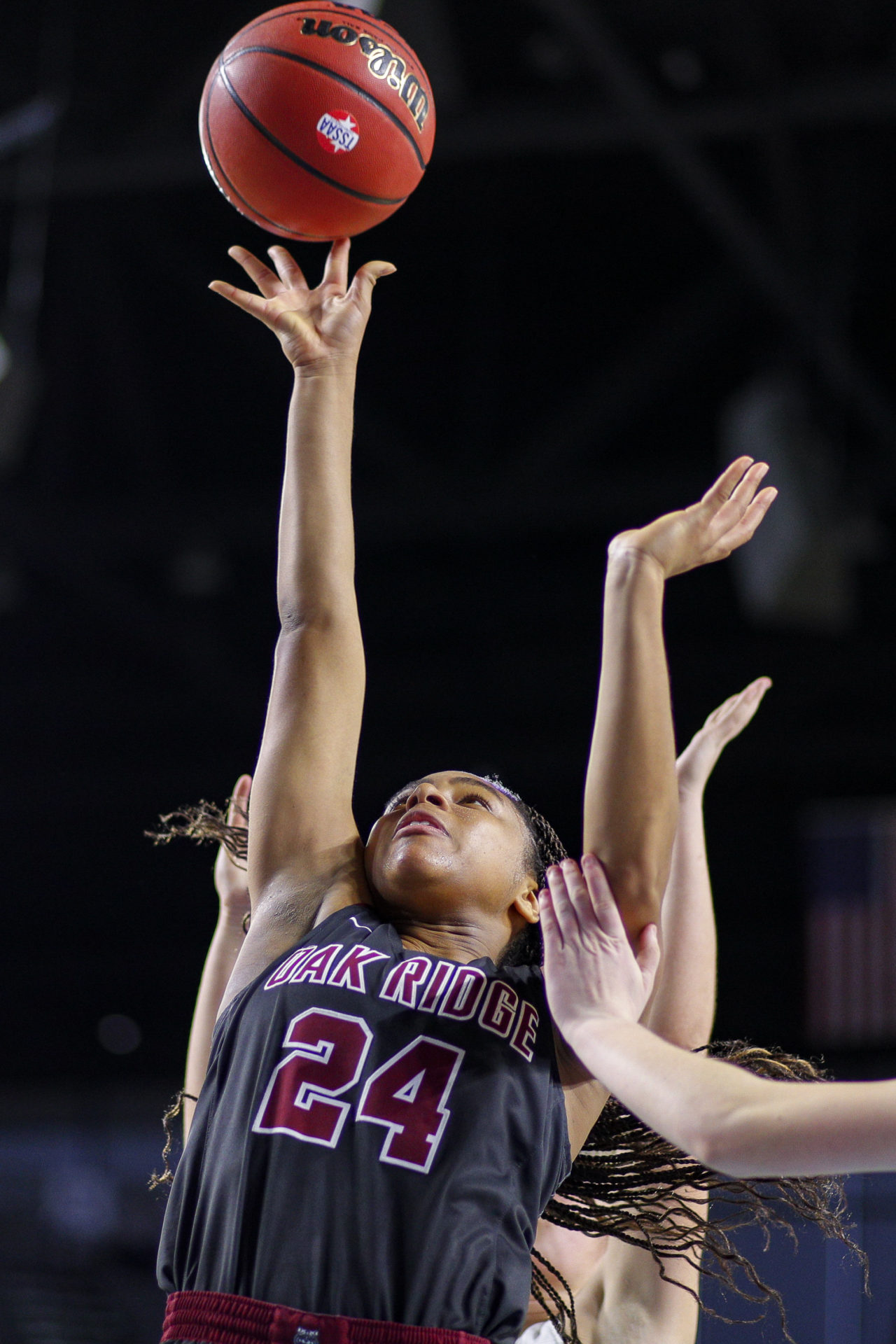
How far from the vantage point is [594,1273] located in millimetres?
2789

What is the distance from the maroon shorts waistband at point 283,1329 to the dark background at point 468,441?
430 cm

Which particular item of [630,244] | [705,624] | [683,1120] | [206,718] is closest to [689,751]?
[683,1120]

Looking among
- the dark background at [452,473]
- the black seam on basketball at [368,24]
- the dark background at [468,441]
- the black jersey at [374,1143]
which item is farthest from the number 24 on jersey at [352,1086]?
the dark background at [468,441]

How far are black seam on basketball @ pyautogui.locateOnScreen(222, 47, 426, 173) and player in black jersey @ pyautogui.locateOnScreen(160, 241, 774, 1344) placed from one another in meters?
0.44

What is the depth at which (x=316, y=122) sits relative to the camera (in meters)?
2.59

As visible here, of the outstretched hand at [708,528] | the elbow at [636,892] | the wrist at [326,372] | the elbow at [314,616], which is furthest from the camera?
the wrist at [326,372]

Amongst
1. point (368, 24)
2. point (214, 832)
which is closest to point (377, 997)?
point (214, 832)

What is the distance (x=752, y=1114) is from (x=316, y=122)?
183cm

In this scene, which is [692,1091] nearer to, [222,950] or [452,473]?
[222,950]

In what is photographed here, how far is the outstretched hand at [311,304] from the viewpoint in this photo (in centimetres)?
249

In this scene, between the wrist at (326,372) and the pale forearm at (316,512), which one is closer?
the pale forearm at (316,512)

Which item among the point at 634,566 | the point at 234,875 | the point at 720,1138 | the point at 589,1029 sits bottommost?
the point at 720,1138

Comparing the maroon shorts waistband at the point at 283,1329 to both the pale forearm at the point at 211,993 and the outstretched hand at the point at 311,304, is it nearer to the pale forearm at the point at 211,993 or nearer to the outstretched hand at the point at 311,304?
the pale forearm at the point at 211,993

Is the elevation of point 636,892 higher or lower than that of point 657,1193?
higher
